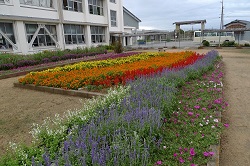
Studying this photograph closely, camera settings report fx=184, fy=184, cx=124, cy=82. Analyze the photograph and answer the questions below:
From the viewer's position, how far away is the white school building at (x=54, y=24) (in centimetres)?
1608

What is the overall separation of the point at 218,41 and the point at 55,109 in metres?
30.4

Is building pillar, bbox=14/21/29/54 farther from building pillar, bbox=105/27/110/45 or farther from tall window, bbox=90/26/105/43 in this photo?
building pillar, bbox=105/27/110/45

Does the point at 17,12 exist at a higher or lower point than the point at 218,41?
higher

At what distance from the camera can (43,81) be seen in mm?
6973

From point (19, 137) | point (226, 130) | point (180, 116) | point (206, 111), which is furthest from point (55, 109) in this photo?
point (226, 130)

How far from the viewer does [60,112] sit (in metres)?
4.71

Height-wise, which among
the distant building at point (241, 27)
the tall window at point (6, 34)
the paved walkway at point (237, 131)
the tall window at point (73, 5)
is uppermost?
the tall window at point (73, 5)

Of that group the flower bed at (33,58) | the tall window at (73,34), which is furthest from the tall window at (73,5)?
the flower bed at (33,58)

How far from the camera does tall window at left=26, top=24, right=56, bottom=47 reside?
58.7ft

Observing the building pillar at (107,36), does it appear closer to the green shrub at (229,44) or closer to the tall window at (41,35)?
the tall window at (41,35)

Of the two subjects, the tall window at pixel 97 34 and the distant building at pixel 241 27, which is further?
the distant building at pixel 241 27

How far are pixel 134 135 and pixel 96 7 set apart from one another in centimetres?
2824

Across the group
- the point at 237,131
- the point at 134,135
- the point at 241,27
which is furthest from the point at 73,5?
the point at 241,27

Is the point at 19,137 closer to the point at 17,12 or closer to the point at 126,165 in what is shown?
the point at 126,165
